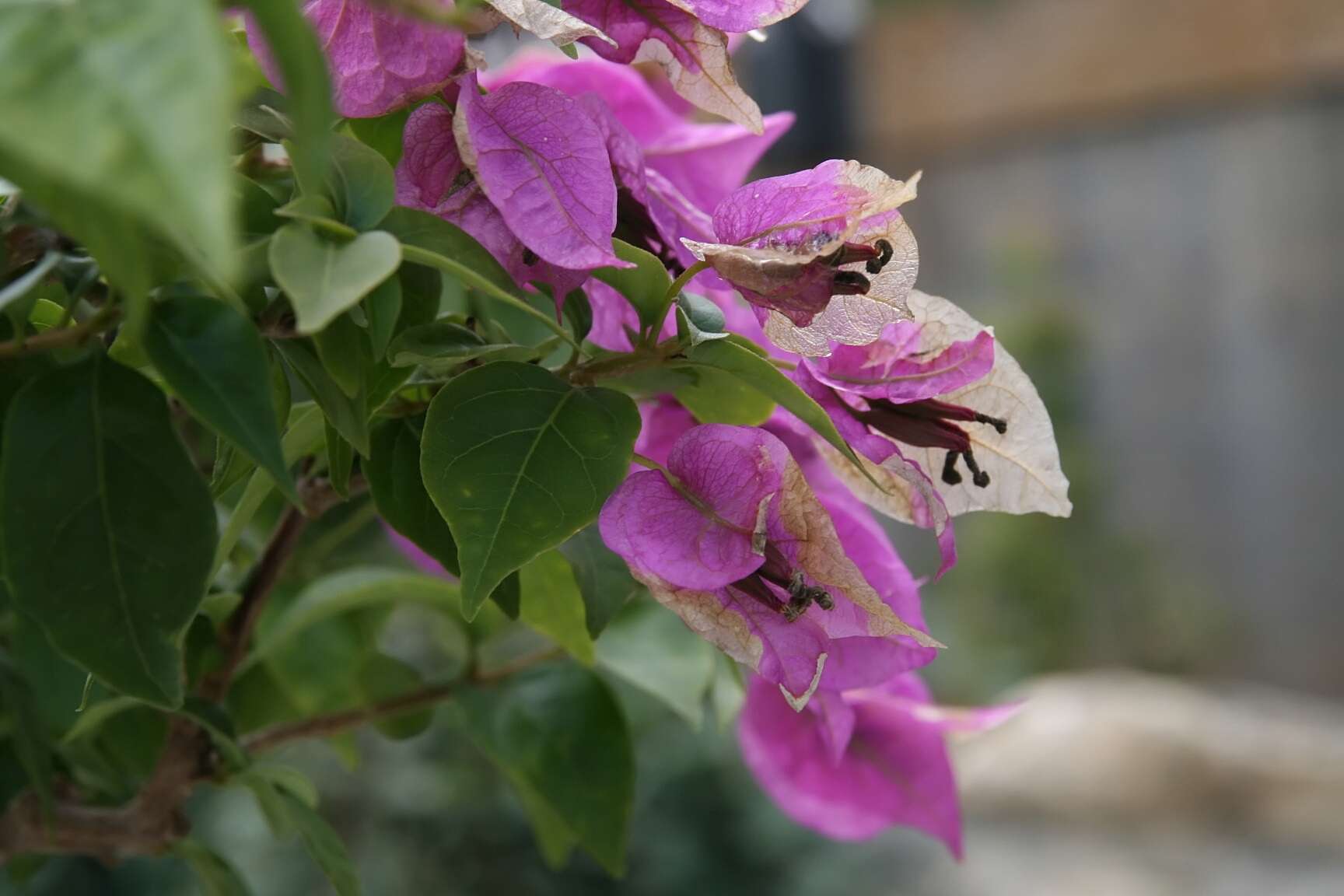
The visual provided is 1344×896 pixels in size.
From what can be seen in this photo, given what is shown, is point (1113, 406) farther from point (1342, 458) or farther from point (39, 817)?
point (39, 817)

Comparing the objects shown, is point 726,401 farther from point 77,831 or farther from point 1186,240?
point 1186,240

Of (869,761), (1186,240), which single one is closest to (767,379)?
(869,761)

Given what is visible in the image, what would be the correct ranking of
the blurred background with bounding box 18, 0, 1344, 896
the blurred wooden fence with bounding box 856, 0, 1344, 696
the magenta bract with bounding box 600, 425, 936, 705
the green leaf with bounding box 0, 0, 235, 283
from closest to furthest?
1. the green leaf with bounding box 0, 0, 235, 283
2. the magenta bract with bounding box 600, 425, 936, 705
3. the blurred background with bounding box 18, 0, 1344, 896
4. the blurred wooden fence with bounding box 856, 0, 1344, 696

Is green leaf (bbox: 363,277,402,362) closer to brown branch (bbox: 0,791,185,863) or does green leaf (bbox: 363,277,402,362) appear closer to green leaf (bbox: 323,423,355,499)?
green leaf (bbox: 323,423,355,499)

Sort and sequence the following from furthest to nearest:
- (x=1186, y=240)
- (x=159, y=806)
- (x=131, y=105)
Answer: (x=1186, y=240), (x=159, y=806), (x=131, y=105)

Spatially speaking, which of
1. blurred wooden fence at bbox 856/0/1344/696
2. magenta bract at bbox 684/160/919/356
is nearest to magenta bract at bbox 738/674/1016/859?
magenta bract at bbox 684/160/919/356

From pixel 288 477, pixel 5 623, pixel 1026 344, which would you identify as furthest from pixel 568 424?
pixel 1026 344

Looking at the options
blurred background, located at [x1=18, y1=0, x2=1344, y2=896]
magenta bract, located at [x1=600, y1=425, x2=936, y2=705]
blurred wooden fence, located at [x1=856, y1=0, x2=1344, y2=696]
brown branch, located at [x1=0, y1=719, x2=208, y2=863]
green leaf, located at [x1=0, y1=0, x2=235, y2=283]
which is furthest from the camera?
blurred wooden fence, located at [x1=856, y1=0, x2=1344, y2=696]

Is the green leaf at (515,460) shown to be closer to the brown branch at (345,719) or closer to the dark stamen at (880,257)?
the dark stamen at (880,257)
